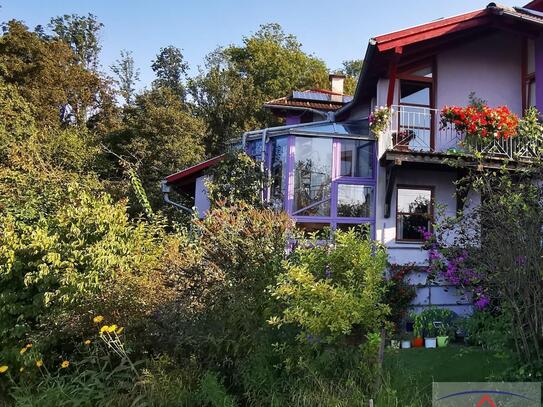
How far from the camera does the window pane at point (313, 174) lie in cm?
1010

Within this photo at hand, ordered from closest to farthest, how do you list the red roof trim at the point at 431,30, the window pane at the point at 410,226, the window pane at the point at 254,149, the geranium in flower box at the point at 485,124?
the geranium in flower box at the point at 485,124, the red roof trim at the point at 431,30, the window pane at the point at 410,226, the window pane at the point at 254,149

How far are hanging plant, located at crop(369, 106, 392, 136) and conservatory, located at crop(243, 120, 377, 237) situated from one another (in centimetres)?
55

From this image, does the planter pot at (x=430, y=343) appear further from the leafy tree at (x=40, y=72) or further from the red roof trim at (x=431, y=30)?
the leafy tree at (x=40, y=72)

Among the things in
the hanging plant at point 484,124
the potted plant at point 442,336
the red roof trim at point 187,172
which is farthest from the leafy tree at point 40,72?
the potted plant at point 442,336

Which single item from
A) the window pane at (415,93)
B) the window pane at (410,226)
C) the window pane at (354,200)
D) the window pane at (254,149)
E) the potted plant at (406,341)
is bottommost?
the potted plant at (406,341)

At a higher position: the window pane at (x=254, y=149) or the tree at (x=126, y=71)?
the tree at (x=126, y=71)

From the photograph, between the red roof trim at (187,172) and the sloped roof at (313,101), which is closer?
the red roof trim at (187,172)

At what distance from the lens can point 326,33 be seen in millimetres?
13836

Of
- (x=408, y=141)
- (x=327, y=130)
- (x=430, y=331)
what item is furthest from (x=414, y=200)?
(x=430, y=331)

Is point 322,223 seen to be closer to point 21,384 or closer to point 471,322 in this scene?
point 471,322

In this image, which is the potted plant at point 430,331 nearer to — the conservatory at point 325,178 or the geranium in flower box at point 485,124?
the conservatory at point 325,178

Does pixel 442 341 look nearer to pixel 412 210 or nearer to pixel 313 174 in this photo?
pixel 412 210

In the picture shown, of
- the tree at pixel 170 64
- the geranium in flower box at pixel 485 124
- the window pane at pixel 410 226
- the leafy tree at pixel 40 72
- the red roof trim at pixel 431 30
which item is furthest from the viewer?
the tree at pixel 170 64

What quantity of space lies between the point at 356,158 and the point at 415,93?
227 cm
